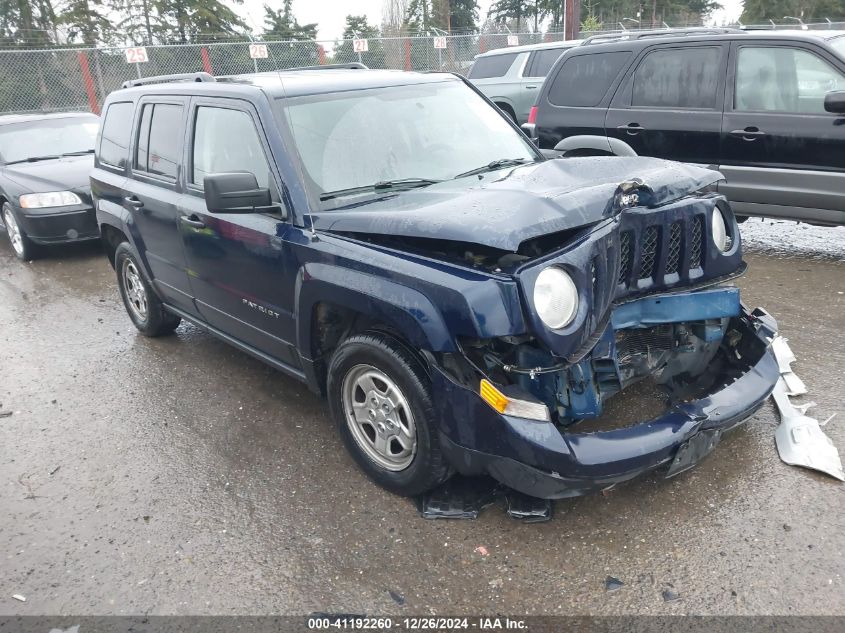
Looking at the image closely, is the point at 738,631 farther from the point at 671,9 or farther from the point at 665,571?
the point at 671,9

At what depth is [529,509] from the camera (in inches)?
118

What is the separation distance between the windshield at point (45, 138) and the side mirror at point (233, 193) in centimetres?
708

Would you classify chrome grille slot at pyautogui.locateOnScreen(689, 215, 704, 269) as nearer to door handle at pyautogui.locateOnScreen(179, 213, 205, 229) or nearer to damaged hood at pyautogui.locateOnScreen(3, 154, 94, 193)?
door handle at pyautogui.locateOnScreen(179, 213, 205, 229)

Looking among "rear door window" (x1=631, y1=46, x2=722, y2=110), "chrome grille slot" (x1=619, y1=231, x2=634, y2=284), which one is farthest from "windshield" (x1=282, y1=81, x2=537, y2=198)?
"rear door window" (x1=631, y1=46, x2=722, y2=110)

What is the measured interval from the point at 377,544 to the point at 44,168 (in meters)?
7.66

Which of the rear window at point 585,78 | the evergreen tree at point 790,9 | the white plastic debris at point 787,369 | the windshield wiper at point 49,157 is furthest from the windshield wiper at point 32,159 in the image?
the evergreen tree at point 790,9

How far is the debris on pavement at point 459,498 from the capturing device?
307 centimetres

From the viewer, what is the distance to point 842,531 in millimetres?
2779

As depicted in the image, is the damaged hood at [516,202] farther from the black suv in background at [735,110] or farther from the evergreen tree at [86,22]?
the evergreen tree at [86,22]

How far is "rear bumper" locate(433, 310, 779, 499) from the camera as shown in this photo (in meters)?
2.61

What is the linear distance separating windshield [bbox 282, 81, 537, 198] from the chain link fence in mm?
12726

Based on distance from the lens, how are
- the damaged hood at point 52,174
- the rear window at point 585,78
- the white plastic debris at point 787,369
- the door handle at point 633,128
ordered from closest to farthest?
the white plastic debris at point 787,369 < the door handle at point 633,128 < the rear window at point 585,78 < the damaged hood at point 52,174

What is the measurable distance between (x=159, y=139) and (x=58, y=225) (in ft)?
14.0

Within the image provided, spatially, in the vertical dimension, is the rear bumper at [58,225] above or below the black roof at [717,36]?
below
